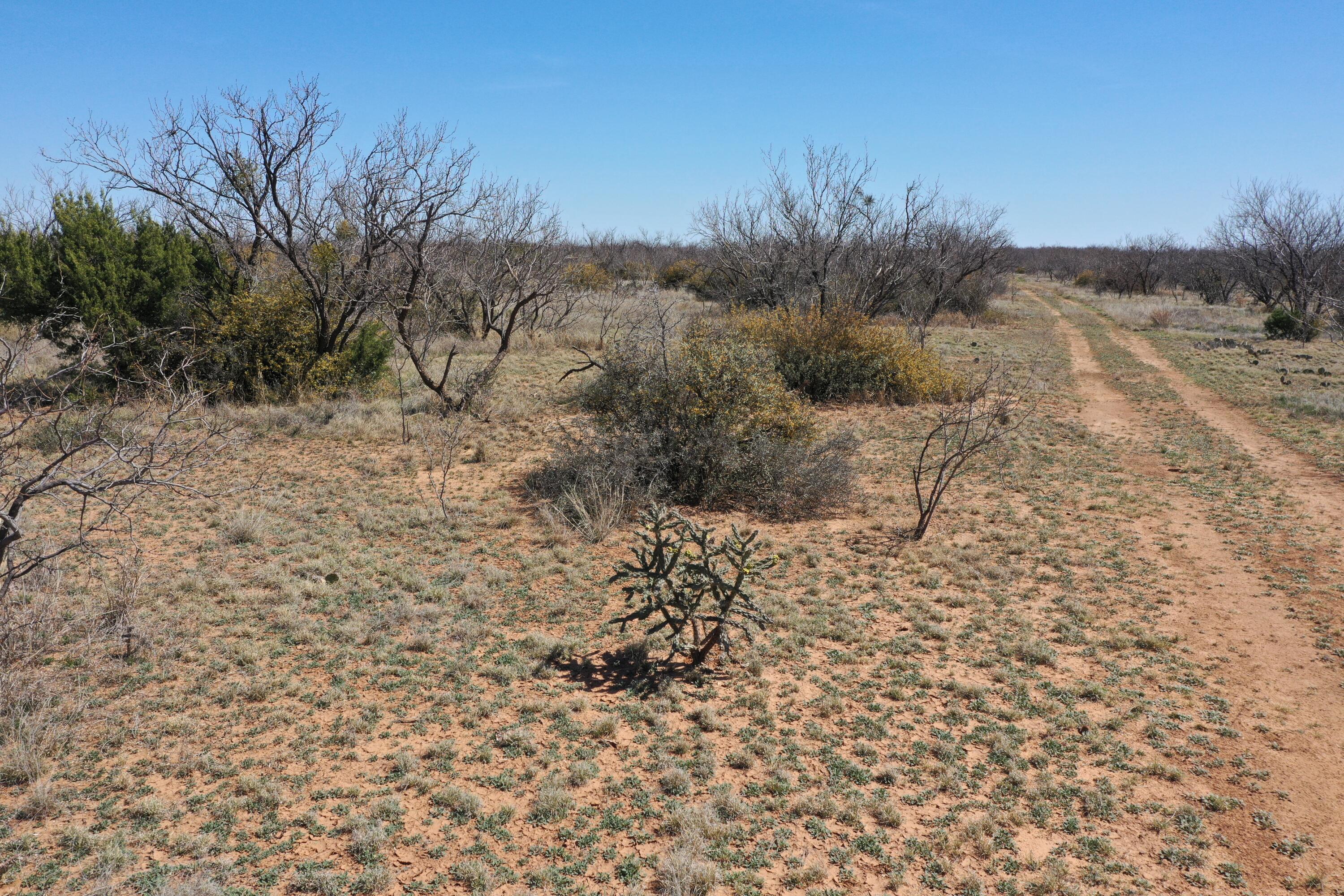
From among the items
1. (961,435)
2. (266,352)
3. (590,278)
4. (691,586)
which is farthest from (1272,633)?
(590,278)

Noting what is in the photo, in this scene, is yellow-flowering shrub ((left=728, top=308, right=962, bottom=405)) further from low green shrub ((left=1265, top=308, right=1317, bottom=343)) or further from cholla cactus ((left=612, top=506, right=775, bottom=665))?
low green shrub ((left=1265, top=308, right=1317, bottom=343))

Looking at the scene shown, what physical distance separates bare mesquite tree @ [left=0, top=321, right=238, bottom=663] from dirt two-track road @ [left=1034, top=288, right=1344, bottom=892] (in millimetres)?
5848

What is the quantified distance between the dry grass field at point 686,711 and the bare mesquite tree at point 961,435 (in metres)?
0.38

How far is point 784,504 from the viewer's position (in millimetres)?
8609

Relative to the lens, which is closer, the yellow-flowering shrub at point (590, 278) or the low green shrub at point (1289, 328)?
the yellow-flowering shrub at point (590, 278)

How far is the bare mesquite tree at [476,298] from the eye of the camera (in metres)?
12.4

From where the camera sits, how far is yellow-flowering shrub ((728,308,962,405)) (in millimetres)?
14586

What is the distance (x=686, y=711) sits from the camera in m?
4.83

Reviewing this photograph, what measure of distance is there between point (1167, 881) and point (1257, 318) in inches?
1454

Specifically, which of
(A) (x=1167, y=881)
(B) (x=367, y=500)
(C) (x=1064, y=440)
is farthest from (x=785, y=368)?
(A) (x=1167, y=881)

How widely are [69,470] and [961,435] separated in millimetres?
11644

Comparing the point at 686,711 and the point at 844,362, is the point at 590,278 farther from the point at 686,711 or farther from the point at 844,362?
the point at 686,711

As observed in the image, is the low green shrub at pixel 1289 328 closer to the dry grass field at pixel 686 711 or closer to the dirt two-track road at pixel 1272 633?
the dirt two-track road at pixel 1272 633

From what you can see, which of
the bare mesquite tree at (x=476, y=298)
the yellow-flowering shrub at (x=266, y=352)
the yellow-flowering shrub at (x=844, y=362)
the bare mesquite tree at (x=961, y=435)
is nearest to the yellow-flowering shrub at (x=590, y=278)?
the bare mesquite tree at (x=476, y=298)
